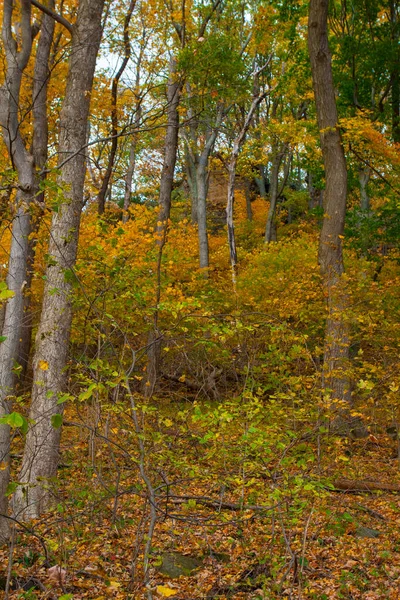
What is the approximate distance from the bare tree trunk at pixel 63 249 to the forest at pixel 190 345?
24 millimetres

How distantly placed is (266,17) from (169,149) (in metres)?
8.05

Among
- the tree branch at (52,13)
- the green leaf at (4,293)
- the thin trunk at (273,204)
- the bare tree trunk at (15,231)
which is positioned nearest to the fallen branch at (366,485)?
the bare tree trunk at (15,231)

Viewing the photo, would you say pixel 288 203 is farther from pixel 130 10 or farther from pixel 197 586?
pixel 197 586

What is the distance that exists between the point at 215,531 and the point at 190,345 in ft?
7.45

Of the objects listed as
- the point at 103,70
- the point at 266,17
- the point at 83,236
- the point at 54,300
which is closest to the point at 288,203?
the point at 266,17

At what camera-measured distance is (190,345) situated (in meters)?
7.01

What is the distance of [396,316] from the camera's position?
1001cm

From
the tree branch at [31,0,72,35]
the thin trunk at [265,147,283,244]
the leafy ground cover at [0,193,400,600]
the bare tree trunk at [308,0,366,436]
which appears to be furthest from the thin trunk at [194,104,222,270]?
the tree branch at [31,0,72,35]

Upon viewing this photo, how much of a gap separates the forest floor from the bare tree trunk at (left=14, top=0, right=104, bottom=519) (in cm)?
52

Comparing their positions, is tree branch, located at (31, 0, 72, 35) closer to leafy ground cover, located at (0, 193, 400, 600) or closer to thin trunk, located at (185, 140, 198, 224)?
leafy ground cover, located at (0, 193, 400, 600)

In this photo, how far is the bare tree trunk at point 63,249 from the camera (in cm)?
602

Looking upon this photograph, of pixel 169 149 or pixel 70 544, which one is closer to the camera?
pixel 70 544

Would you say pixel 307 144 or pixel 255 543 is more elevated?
pixel 307 144

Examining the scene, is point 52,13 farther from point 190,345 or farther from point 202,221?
point 202,221
